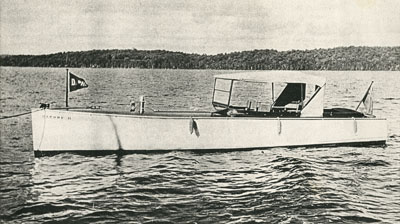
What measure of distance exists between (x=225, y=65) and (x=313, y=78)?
79.9 metres

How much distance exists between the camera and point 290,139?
17.0 metres

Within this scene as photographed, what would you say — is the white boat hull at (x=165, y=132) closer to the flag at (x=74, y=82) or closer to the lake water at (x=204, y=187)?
the lake water at (x=204, y=187)

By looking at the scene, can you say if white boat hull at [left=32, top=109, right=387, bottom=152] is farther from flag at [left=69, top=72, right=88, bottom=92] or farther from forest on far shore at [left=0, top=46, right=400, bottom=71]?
forest on far shore at [left=0, top=46, right=400, bottom=71]

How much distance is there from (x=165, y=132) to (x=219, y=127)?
2002mm

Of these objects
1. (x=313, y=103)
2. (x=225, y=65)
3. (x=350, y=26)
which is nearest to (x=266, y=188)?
(x=313, y=103)

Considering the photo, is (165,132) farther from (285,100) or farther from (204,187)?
(285,100)

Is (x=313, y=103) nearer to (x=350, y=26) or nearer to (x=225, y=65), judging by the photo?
(x=350, y=26)

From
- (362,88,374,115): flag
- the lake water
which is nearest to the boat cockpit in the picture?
(362,88,374,115): flag

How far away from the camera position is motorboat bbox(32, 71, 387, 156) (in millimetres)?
15250

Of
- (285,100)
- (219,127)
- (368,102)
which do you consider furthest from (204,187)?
(368,102)

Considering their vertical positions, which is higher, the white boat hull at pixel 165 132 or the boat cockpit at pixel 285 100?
the boat cockpit at pixel 285 100

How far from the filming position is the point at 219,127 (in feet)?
52.9

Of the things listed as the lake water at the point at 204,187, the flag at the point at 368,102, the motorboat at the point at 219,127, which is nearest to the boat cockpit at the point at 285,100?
the motorboat at the point at 219,127

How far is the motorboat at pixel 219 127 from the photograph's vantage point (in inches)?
600
